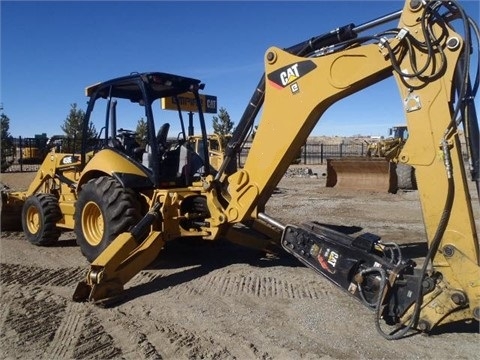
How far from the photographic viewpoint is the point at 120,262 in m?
5.16

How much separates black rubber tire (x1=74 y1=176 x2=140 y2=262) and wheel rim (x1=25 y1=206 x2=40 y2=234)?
1861mm

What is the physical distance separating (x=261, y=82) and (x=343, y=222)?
18.2 ft

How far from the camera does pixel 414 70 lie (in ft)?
12.8

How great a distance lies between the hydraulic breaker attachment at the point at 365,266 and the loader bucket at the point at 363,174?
10.9 m

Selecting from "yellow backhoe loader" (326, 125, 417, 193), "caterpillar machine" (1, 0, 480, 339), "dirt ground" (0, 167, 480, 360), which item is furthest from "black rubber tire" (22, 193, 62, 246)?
"yellow backhoe loader" (326, 125, 417, 193)

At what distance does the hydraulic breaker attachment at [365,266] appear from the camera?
3.84 metres

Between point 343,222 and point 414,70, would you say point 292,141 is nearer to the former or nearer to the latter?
point 414,70

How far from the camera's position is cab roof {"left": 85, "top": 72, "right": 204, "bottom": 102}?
6.16 meters

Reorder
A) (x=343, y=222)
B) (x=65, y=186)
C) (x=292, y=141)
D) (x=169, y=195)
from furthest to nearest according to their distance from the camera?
(x=343, y=222) < (x=65, y=186) < (x=169, y=195) < (x=292, y=141)

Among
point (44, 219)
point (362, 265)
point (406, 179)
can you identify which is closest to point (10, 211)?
point (44, 219)

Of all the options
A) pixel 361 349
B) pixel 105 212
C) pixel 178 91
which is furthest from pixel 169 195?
pixel 361 349

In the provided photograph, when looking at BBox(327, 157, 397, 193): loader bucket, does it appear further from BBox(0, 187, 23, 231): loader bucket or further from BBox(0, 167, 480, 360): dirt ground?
BBox(0, 187, 23, 231): loader bucket

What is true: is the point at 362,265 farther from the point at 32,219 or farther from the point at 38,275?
the point at 32,219

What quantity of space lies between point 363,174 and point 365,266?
12.2m
